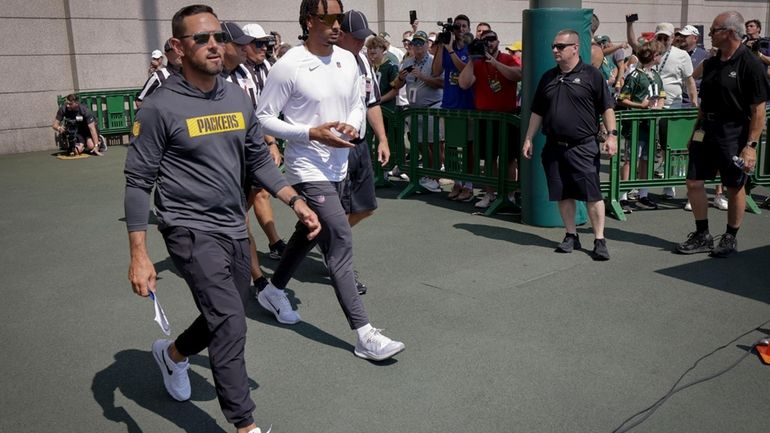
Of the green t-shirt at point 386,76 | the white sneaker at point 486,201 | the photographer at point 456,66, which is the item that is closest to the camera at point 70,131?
the green t-shirt at point 386,76

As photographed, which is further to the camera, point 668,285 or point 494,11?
point 494,11

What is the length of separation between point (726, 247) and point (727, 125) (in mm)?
1049

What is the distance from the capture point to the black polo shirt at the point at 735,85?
6500 mm

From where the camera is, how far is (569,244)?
7.05 meters

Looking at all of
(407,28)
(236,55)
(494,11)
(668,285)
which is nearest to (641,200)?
(668,285)

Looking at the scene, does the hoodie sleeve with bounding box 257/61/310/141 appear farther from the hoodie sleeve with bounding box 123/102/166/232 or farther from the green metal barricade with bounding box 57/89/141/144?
the green metal barricade with bounding box 57/89/141/144

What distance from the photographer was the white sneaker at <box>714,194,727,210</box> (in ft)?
28.5

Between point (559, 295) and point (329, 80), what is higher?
point (329, 80)

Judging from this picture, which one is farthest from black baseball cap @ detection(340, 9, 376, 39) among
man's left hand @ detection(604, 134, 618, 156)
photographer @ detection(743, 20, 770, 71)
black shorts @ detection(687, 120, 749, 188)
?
photographer @ detection(743, 20, 770, 71)

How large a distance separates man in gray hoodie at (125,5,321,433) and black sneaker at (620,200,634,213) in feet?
19.5

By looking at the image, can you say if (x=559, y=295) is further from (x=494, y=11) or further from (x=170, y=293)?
(x=494, y=11)

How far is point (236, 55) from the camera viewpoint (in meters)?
6.30

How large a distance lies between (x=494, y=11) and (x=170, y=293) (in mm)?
17176

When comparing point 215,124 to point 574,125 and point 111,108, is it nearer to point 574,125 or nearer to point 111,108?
point 574,125
